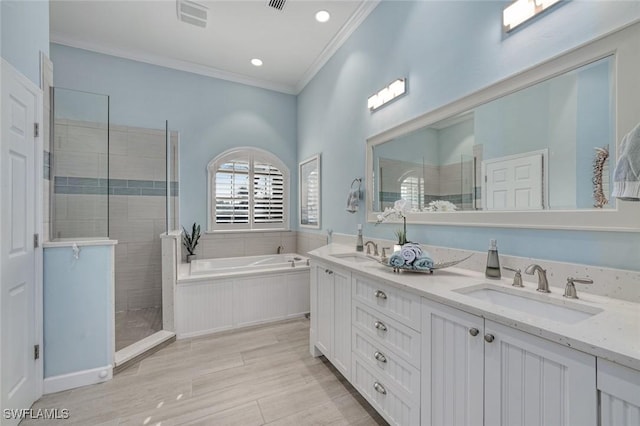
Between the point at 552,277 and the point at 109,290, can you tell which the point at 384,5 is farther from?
the point at 109,290

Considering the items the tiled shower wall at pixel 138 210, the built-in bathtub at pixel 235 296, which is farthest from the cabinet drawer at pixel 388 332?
the tiled shower wall at pixel 138 210

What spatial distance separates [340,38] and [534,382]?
128 inches

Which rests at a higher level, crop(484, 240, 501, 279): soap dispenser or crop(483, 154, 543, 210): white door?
crop(483, 154, 543, 210): white door

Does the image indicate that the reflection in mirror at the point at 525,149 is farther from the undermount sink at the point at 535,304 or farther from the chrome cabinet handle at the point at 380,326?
the chrome cabinet handle at the point at 380,326

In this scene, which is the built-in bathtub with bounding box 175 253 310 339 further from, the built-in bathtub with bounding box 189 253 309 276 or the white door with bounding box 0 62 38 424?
the white door with bounding box 0 62 38 424

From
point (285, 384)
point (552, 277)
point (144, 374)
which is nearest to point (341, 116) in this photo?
point (552, 277)

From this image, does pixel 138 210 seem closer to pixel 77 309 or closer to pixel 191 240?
pixel 191 240

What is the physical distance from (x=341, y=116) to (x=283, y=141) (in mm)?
1427

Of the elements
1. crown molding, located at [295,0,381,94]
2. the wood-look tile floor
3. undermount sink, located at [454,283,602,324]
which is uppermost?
crown molding, located at [295,0,381,94]

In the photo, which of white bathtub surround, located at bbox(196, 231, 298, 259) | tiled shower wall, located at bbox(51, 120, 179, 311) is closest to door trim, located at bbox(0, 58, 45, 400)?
tiled shower wall, located at bbox(51, 120, 179, 311)

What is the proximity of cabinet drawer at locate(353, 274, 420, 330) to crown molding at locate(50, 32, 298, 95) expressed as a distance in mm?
3421

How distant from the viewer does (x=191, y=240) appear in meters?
3.55

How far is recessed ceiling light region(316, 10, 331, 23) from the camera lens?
2641 millimetres

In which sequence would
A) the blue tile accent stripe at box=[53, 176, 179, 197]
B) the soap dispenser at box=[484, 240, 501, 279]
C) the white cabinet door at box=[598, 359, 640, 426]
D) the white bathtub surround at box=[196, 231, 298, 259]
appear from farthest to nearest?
1. the white bathtub surround at box=[196, 231, 298, 259]
2. the blue tile accent stripe at box=[53, 176, 179, 197]
3. the soap dispenser at box=[484, 240, 501, 279]
4. the white cabinet door at box=[598, 359, 640, 426]
